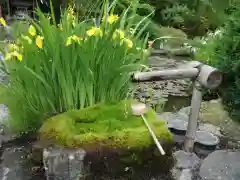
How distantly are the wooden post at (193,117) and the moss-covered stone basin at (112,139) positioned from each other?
255mm

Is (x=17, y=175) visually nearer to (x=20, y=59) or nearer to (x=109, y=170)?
(x=109, y=170)

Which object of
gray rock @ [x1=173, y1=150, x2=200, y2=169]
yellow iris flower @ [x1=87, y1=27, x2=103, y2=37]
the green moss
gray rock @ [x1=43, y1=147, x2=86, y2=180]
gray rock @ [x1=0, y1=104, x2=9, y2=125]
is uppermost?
yellow iris flower @ [x1=87, y1=27, x2=103, y2=37]

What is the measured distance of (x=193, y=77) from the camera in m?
2.61

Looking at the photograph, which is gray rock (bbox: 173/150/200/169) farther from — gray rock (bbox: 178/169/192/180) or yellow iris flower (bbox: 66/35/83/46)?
yellow iris flower (bbox: 66/35/83/46)

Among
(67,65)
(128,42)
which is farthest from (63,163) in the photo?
(128,42)

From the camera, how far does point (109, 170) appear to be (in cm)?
239

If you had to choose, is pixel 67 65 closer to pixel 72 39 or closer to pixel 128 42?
pixel 72 39

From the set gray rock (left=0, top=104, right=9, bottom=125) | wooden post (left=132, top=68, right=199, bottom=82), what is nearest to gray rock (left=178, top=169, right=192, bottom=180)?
wooden post (left=132, top=68, right=199, bottom=82)

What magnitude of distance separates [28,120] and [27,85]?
1.10 feet

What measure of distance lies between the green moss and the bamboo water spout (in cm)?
29

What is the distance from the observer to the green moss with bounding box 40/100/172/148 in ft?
7.73

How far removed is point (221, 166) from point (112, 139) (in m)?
0.82

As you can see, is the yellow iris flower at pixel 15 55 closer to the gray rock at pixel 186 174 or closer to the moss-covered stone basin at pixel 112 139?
the moss-covered stone basin at pixel 112 139

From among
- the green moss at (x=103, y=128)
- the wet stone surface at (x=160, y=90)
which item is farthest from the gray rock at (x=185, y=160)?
the wet stone surface at (x=160, y=90)
